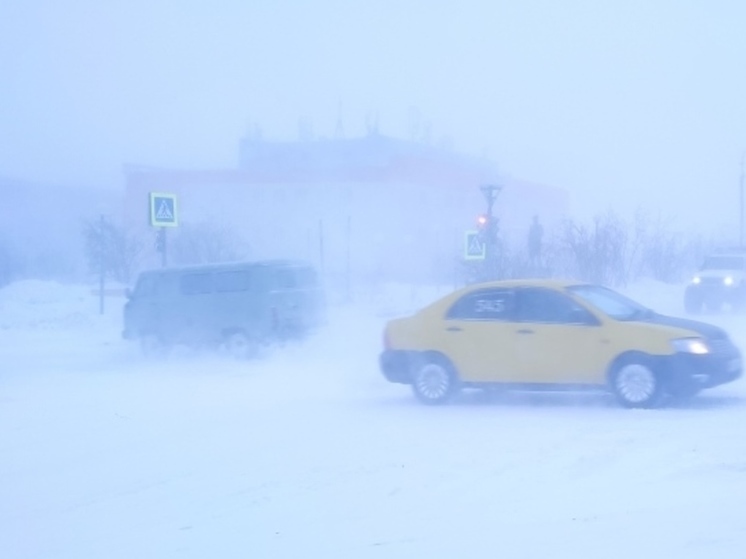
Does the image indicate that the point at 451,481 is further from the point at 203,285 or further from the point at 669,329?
the point at 203,285

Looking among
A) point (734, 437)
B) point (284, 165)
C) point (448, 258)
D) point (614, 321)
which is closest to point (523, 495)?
point (734, 437)

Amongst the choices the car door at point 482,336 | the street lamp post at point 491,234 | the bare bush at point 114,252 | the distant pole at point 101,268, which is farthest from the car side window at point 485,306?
the bare bush at point 114,252

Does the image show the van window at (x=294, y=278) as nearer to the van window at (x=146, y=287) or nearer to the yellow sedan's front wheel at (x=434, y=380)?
the van window at (x=146, y=287)

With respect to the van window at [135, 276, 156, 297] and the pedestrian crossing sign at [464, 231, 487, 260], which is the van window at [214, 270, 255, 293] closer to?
the van window at [135, 276, 156, 297]

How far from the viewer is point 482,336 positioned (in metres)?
12.5

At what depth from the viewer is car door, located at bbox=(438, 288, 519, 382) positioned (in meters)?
12.4

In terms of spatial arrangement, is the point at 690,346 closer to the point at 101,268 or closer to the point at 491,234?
the point at 491,234

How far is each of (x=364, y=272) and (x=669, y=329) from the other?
115 feet

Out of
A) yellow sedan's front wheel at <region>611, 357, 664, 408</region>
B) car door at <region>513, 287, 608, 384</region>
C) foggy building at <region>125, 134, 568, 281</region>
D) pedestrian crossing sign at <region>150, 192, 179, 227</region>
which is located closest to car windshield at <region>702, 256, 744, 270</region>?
pedestrian crossing sign at <region>150, 192, 179, 227</region>

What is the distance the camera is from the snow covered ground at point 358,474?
659 cm

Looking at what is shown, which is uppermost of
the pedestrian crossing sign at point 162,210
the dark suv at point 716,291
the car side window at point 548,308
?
the pedestrian crossing sign at point 162,210

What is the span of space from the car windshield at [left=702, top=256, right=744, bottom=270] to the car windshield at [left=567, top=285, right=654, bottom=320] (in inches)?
696

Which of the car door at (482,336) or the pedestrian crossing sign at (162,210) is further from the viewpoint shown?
the pedestrian crossing sign at (162,210)

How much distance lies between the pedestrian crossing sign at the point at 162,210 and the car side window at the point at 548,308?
1098 cm
